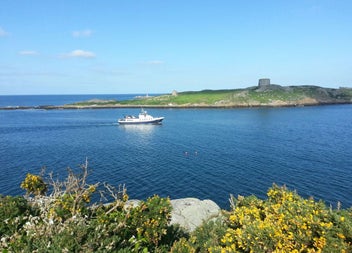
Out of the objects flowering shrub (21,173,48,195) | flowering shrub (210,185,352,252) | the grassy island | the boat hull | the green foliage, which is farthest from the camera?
the boat hull

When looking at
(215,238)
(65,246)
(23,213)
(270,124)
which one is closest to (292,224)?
(215,238)

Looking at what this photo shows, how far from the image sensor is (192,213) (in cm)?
2731

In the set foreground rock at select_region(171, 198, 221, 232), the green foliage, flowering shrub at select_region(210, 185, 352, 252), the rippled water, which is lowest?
the rippled water

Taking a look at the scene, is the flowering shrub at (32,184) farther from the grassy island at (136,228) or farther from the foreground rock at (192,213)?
the foreground rock at (192,213)

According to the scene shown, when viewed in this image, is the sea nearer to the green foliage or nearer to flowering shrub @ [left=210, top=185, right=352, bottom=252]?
the green foliage

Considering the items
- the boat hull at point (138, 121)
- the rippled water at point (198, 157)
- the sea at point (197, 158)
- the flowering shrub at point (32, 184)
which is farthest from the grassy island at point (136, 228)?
the boat hull at point (138, 121)

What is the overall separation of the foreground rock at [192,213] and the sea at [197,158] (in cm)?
1111

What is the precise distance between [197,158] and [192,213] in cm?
3704

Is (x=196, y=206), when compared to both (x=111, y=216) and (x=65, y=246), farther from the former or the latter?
(x=65, y=246)

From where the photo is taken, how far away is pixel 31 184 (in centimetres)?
1897

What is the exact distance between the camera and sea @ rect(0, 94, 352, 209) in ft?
150

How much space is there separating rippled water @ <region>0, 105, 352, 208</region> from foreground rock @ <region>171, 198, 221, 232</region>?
38.6 ft

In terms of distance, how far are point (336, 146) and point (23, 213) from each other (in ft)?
250

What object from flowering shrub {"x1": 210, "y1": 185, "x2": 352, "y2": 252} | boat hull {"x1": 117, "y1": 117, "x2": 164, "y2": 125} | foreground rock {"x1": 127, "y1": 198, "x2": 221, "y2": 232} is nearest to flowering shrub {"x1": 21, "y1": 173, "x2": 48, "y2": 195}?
foreground rock {"x1": 127, "y1": 198, "x2": 221, "y2": 232}
